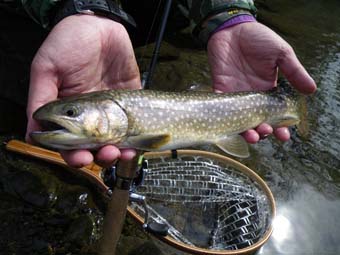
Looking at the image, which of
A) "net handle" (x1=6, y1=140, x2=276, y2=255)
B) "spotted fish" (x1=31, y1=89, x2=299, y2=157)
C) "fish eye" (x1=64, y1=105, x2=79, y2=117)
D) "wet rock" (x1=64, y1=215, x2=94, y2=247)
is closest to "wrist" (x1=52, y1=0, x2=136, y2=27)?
"spotted fish" (x1=31, y1=89, x2=299, y2=157)

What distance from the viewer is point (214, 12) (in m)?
3.70

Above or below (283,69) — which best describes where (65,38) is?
above

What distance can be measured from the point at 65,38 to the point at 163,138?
34.9 inches

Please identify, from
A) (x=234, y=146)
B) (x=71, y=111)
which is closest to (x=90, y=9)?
(x=71, y=111)

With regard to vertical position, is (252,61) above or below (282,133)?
above

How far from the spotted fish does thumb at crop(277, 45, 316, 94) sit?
0.10m

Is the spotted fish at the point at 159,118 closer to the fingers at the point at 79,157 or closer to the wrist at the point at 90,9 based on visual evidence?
the fingers at the point at 79,157

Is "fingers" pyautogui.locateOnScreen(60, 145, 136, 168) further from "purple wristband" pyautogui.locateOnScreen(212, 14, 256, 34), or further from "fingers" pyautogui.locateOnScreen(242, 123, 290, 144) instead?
"purple wristband" pyautogui.locateOnScreen(212, 14, 256, 34)

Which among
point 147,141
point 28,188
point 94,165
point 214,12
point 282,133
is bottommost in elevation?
point 28,188

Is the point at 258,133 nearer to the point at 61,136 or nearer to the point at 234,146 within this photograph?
the point at 234,146

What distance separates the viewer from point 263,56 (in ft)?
11.0

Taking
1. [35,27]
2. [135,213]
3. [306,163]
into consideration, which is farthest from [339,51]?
[135,213]

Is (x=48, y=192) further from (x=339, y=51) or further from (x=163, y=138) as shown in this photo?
(x=339, y=51)

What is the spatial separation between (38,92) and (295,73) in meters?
1.88
